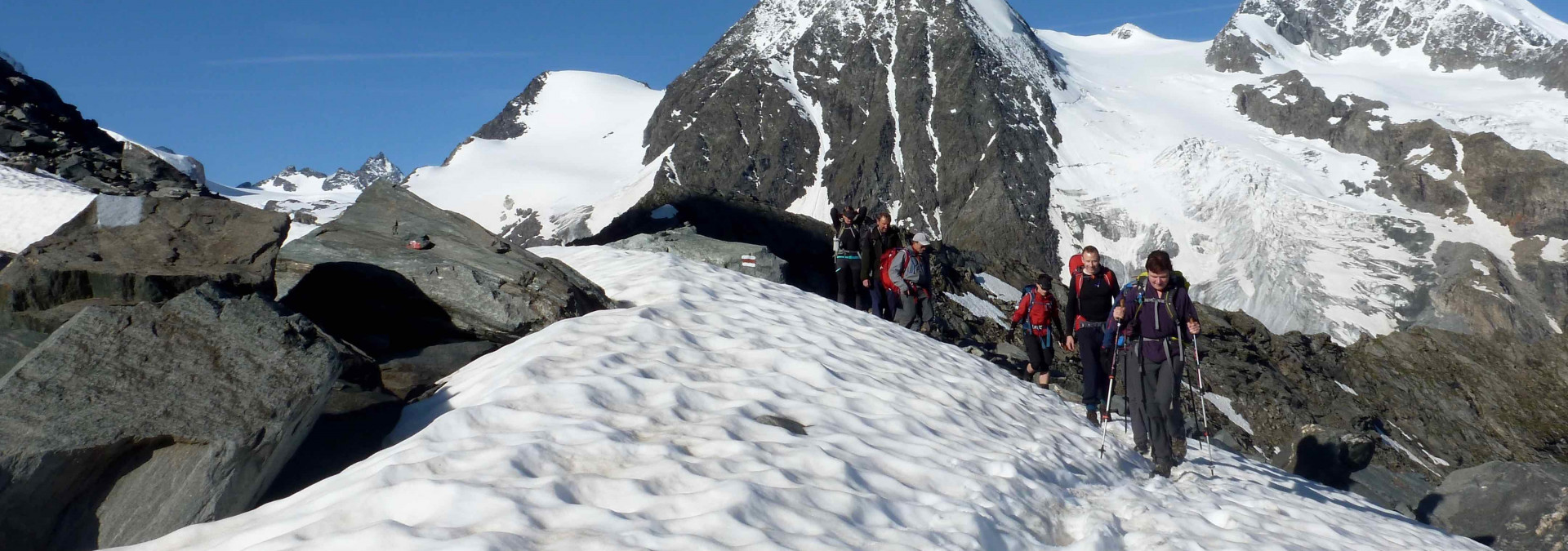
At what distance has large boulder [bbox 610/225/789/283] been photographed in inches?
650

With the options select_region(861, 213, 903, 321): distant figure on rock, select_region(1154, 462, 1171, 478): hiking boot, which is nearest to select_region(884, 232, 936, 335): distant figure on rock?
select_region(861, 213, 903, 321): distant figure on rock

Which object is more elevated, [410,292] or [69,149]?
[69,149]

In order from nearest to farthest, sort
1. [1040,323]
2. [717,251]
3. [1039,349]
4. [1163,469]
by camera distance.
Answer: [1163,469] → [1040,323] → [1039,349] → [717,251]

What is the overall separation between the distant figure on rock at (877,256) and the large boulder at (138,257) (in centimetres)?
812

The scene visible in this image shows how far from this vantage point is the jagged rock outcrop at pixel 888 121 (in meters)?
138

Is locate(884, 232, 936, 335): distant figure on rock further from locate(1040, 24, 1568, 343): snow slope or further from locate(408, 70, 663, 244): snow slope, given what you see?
locate(408, 70, 663, 244): snow slope

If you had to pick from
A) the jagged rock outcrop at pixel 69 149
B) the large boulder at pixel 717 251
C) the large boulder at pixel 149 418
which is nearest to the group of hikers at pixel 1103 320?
the large boulder at pixel 717 251

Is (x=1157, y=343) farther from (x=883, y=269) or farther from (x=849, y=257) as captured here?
(x=849, y=257)

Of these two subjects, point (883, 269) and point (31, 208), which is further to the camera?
point (883, 269)

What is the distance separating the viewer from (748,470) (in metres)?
6.27

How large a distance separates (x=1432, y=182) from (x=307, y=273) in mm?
155747

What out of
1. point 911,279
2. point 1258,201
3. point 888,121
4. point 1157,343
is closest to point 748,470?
point 1157,343

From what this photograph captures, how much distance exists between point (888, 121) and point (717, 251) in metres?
142

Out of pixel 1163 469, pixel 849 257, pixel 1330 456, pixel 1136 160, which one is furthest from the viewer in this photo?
pixel 1136 160
